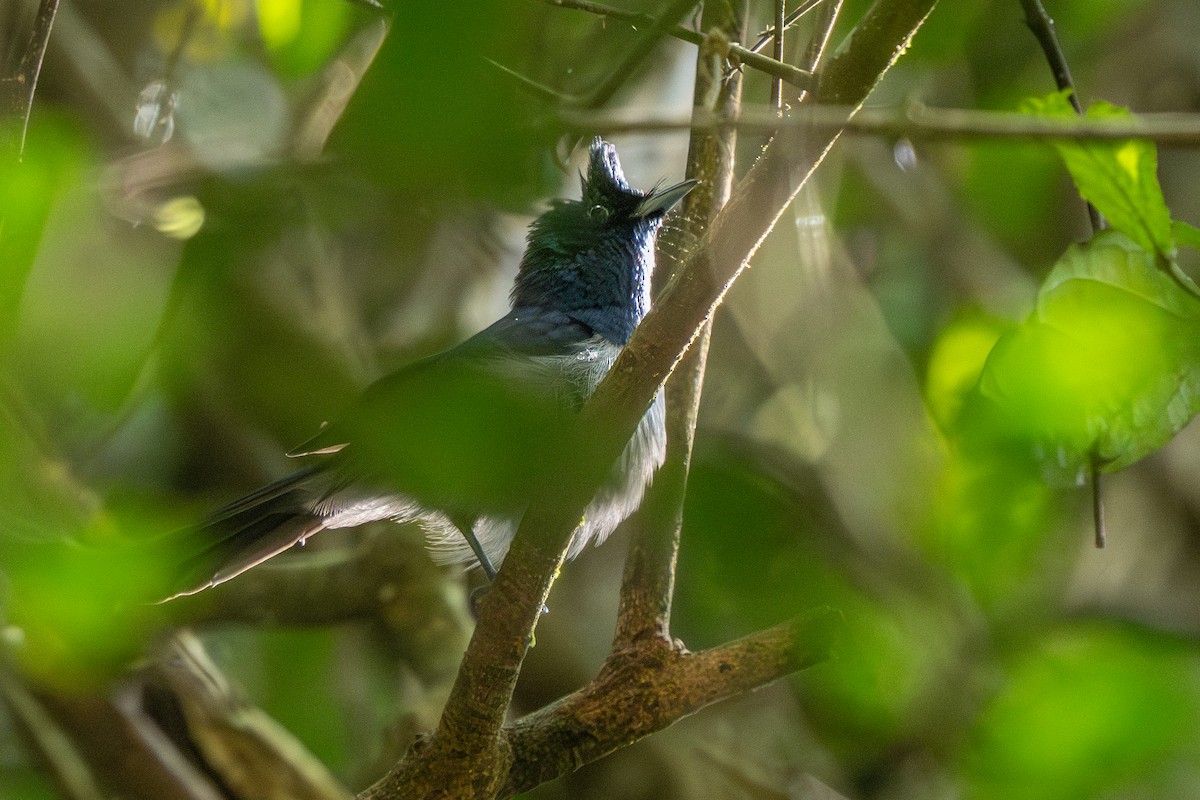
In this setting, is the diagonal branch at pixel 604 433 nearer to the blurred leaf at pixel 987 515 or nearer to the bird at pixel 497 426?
the bird at pixel 497 426

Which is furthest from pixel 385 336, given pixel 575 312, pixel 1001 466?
pixel 1001 466

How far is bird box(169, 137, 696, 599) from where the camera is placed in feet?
8.10

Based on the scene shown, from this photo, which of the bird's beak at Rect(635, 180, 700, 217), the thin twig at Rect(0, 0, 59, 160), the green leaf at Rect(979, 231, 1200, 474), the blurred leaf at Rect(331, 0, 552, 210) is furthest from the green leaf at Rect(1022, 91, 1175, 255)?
the thin twig at Rect(0, 0, 59, 160)

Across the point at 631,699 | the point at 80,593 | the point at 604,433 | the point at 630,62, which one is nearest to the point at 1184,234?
the point at 604,433

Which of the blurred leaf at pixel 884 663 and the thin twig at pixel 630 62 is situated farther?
the blurred leaf at pixel 884 663

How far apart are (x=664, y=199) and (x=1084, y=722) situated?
2.29 m

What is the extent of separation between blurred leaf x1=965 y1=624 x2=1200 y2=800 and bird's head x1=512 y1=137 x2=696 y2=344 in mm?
2185

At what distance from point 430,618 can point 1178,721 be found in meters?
2.99

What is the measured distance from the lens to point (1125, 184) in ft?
5.98

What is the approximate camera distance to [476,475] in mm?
2432

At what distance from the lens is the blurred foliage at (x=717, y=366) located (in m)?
A: 1.97

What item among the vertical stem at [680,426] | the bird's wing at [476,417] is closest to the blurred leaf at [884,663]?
the vertical stem at [680,426]

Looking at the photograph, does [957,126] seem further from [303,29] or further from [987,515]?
[303,29]

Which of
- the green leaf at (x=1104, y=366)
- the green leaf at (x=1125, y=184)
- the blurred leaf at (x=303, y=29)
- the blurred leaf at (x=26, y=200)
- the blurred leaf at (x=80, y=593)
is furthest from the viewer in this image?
the blurred leaf at (x=303, y=29)
